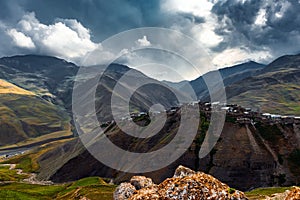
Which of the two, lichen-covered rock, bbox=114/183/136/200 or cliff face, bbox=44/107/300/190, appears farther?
cliff face, bbox=44/107/300/190

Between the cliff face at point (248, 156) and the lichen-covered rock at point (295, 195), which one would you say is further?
the cliff face at point (248, 156)

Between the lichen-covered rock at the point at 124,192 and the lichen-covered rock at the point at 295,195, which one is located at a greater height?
the lichen-covered rock at the point at 124,192

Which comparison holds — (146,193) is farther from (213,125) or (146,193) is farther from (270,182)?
(213,125)

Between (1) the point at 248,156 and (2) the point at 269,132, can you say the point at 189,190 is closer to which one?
(1) the point at 248,156

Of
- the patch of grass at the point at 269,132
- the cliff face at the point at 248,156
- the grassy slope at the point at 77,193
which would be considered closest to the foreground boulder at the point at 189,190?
the grassy slope at the point at 77,193

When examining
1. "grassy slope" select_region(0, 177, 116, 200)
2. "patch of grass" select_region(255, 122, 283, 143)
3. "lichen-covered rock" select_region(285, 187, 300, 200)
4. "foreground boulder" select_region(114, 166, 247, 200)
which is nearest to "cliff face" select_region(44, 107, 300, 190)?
"patch of grass" select_region(255, 122, 283, 143)

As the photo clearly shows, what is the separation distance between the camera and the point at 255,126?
406 ft

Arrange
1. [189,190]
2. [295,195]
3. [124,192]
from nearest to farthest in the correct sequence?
[295,195] → [189,190] → [124,192]

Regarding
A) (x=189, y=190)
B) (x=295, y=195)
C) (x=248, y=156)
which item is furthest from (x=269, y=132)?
(x=189, y=190)

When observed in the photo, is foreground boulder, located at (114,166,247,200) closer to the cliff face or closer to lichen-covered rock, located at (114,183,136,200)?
lichen-covered rock, located at (114,183,136,200)

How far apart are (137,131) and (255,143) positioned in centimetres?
6820

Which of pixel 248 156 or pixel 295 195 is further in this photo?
pixel 248 156

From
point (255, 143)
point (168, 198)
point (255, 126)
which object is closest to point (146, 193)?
point (168, 198)

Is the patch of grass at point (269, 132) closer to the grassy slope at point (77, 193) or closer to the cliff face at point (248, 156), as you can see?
the cliff face at point (248, 156)
